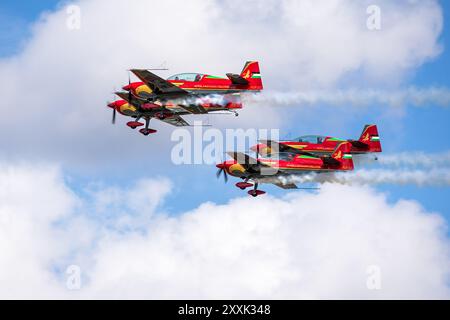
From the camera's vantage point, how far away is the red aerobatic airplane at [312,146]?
79.1 m

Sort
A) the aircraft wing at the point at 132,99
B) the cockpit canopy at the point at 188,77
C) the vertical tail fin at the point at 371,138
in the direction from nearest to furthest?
the cockpit canopy at the point at 188,77 → the aircraft wing at the point at 132,99 → the vertical tail fin at the point at 371,138

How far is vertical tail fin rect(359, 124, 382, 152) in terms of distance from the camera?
8212 centimetres

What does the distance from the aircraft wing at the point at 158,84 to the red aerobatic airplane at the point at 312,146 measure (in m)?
9.18

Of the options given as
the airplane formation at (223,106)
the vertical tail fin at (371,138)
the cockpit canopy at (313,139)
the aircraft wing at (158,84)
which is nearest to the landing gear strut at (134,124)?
the airplane formation at (223,106)

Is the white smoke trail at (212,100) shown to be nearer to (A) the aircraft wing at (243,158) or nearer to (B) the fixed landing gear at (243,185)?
(A) the aircraft wing at (243,158)

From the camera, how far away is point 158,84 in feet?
234

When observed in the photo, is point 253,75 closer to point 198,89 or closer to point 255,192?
point 198,89

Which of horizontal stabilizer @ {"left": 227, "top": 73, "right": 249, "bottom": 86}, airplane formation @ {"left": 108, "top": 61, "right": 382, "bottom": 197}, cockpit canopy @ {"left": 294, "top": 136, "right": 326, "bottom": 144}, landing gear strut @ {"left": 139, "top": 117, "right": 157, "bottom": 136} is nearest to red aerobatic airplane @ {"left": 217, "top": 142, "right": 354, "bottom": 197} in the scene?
airplane formation @ {"left": 108, "top": 61, "right": 382, "bottom": 197}

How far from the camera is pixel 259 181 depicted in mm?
70125

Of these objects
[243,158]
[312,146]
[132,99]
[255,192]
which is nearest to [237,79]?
[243,158]
